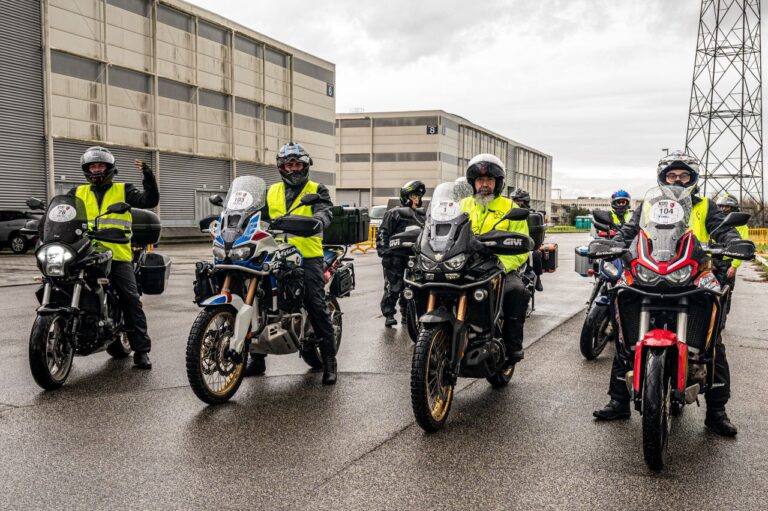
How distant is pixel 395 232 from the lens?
392 inches

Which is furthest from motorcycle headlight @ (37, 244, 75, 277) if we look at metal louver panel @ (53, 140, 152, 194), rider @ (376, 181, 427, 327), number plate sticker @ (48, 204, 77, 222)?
metal louver panel @ (53, 140, 152, 194)

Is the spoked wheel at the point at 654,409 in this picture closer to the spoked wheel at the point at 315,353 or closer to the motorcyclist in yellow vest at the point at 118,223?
the spoked wheel at the point at 315,353

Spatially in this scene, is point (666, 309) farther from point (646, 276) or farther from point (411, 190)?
point (411, 190)

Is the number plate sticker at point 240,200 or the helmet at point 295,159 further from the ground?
the helmet at point 295,159

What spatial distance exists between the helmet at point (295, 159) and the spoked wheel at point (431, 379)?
2208 mm

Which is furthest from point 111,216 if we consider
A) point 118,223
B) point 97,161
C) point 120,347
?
point 120,347

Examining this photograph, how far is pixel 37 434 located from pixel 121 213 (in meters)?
2.39

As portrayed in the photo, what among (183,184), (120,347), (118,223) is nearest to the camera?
(118,223)

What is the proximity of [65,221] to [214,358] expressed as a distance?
192cm

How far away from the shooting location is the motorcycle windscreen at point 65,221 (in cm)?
636

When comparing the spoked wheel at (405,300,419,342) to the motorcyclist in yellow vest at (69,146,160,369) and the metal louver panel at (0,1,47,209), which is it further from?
the metal louver panel at (0,1,47,209)

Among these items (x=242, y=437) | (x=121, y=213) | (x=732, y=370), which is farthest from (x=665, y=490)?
(x=121, y=213)

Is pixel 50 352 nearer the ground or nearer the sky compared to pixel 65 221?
nearer the ground

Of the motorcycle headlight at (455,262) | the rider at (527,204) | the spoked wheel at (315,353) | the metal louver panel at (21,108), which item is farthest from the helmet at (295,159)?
the metal louver panel at (21,108)
